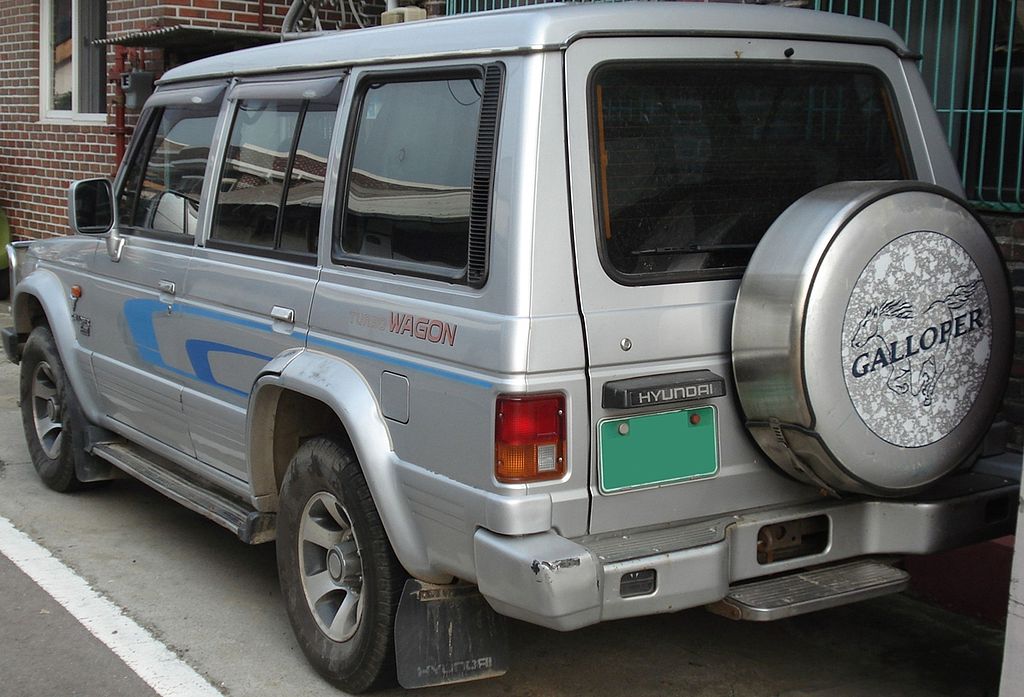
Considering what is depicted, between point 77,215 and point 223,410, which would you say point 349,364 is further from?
point 77,215

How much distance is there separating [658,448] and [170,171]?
2.88 m

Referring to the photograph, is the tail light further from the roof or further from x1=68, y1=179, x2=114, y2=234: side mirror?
x1=68, y1=179, x2=114, y2=234: side mirror

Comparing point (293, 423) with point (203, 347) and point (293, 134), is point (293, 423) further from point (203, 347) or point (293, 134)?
point (293, 134)

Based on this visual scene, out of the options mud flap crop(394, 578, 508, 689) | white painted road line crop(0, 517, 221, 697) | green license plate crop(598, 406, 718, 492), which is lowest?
white painted road line crop(0, 517, 221, 697)

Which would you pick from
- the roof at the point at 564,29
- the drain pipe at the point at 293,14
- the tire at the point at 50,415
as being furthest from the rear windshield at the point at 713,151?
the drain pipe at the point at 293,14

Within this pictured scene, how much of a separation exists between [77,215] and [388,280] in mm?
2416

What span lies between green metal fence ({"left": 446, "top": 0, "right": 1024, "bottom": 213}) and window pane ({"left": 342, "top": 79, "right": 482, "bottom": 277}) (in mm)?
2735

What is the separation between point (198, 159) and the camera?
16.6ft

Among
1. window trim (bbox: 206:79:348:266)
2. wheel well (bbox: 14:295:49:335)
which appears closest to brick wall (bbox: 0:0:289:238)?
wheel well (bbox: 14:295:49:335)

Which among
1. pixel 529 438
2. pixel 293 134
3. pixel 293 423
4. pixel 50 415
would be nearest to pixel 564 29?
pixel 529 438

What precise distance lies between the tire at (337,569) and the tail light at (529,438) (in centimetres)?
69

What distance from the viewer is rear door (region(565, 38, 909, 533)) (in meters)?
3.37

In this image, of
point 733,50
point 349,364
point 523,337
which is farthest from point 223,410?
point 733,50

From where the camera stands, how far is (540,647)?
4.54m
